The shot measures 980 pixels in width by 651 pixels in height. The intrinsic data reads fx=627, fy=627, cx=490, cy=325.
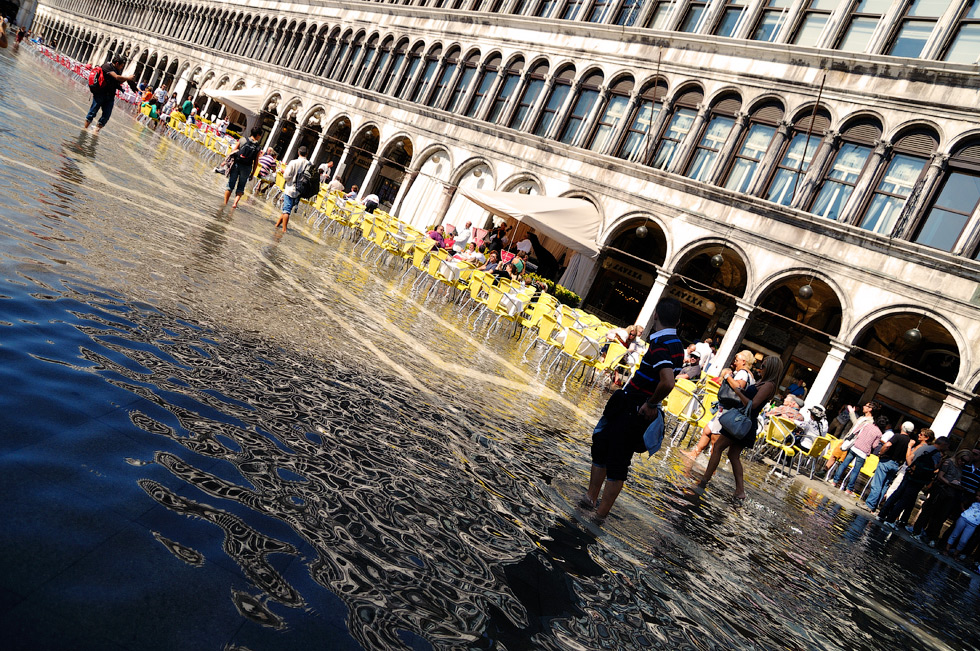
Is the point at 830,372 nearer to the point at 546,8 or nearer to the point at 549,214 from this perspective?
the point at 549,214

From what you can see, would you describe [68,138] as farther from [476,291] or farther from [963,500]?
[963,500]

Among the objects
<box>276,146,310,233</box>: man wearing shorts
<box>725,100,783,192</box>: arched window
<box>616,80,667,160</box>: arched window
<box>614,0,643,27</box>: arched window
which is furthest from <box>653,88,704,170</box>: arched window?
<box>276,146,310,233</box>: man wearing shorts

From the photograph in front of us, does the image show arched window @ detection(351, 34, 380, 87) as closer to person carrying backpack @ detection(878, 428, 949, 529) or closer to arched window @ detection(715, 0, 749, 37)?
arched window @ detection(715, 0, 749, 37)

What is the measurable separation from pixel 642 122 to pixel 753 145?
4020 mm

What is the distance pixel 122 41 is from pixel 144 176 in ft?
210

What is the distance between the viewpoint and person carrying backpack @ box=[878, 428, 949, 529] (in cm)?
1098

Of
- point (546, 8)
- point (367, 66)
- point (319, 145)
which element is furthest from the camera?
point (319, 145)

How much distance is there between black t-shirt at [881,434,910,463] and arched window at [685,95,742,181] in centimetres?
980

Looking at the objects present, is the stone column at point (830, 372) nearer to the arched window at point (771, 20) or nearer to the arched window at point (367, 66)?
the arched window at point (771, 20)

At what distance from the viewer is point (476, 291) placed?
1446cm

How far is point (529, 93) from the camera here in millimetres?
25188

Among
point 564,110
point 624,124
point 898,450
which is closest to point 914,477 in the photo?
point 898,450

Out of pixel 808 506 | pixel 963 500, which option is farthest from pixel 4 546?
pixel 963 500

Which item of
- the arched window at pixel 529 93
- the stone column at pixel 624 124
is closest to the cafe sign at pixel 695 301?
the stone column at pixel 624 124
